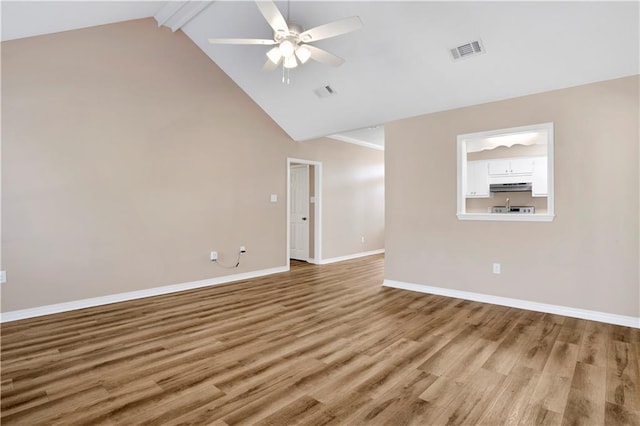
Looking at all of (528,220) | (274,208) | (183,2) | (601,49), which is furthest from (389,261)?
(183,2)

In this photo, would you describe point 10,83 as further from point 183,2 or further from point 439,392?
point 439,392

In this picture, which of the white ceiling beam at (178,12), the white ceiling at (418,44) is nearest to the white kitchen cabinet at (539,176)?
the white ceiling at (418,44)

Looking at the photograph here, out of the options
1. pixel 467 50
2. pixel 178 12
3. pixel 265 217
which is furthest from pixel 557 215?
pixel 178 12

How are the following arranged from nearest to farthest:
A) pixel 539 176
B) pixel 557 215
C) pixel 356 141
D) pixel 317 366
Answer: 1. pixel 317 366
2. pixel 557 215
3. pixel 539 176
4. pixel 356 141

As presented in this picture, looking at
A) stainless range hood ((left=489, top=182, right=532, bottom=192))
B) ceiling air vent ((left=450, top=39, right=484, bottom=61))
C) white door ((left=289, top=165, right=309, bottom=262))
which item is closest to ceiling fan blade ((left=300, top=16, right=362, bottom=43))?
ceiling air vent ((left=450, top=39, right=484, bottom=61))

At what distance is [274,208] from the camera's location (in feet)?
19.7

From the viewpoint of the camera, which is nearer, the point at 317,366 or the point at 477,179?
the point at 317,366

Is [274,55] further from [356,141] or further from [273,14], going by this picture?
[356,141]

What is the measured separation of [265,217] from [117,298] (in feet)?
8.32

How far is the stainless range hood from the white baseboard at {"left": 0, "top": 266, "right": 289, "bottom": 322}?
3942mm

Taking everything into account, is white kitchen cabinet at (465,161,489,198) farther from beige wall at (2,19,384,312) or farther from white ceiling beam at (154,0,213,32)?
white ceiling beam at (154,0,213,32)

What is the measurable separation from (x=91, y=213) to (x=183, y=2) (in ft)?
9.16

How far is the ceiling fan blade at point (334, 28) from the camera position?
8.05 feet

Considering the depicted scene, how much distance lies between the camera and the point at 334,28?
2.57 m
